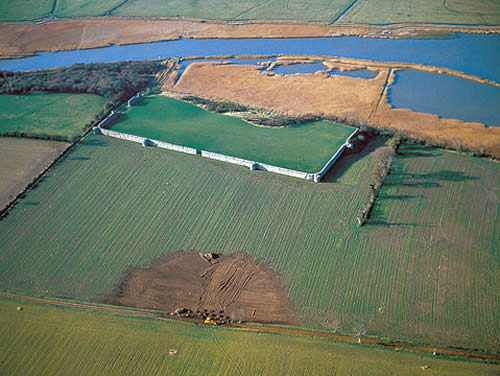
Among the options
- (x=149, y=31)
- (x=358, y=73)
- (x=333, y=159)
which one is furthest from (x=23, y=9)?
(x=333, y=159)

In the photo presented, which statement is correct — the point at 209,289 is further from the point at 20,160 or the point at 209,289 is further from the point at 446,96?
the point at 446,96

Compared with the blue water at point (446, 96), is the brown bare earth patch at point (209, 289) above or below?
below

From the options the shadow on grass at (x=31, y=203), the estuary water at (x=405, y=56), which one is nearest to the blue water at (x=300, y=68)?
the estuary water at (x=405, y=56)

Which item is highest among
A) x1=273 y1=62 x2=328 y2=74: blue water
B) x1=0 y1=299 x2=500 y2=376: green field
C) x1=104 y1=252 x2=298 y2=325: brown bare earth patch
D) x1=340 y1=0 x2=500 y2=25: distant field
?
x1=340 y1=0 x2=500 y2=25: distant field

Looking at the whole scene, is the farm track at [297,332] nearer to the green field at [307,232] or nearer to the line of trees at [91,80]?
the green field at [307,232]

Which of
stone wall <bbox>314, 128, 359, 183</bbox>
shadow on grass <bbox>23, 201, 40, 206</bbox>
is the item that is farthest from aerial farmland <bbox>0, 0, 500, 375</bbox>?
shadow on grass <bbox>23, 201, 40, 206</bbox>

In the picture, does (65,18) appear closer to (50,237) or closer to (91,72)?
(91,72)

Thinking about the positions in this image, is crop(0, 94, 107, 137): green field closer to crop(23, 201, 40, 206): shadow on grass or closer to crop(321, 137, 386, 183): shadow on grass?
crop(23, 201, 40, 206): shadow on grass
